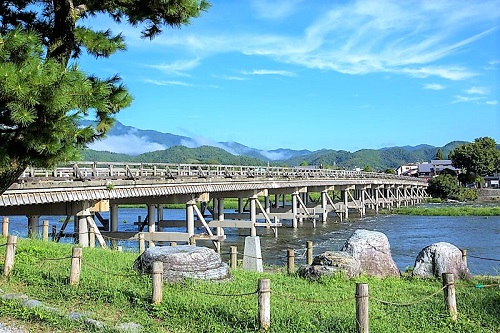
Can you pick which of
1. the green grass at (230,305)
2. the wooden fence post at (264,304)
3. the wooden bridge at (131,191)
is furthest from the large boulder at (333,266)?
the wooden bridge at (131,191)

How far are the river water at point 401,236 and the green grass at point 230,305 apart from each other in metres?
10.1

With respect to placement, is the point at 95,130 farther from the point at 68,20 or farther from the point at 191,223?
the point at 191,223

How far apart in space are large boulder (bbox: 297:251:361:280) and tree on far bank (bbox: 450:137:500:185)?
79322mm

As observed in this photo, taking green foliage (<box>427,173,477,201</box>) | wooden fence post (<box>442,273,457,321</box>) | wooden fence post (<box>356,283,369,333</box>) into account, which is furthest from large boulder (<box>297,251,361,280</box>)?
green foliage (<box>427,173,477,201</box>)

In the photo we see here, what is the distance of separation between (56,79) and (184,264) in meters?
4.96

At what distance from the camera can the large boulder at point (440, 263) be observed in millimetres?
12453

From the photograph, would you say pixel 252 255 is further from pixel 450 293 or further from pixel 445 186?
pixel 445 186

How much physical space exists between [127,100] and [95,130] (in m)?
0.77

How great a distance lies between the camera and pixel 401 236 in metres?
35.1

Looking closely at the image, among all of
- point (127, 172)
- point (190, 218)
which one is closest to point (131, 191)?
point (127, 172)

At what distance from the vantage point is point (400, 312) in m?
8.77

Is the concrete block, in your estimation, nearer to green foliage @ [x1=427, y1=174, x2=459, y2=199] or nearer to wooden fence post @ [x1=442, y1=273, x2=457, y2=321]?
wooden fence post @ [x1=442, y1=273, x2=457, y2=321]

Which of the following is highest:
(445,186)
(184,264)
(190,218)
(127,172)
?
(127,172)

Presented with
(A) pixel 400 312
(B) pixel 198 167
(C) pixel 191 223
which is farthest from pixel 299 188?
(A) pixel 400 312
